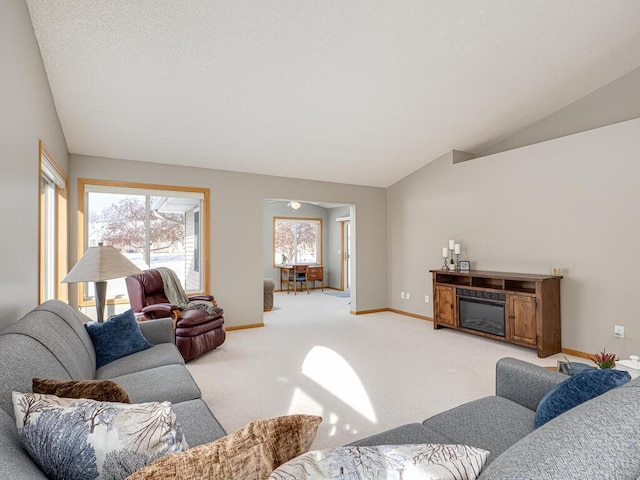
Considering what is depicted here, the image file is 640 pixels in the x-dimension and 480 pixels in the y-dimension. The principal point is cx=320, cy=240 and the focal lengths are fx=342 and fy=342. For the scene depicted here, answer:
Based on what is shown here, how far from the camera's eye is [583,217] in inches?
154

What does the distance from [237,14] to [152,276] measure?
3.17m

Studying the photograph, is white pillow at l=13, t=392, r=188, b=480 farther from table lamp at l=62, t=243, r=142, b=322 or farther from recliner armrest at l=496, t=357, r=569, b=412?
table lamp at l=62, t=243, r=142, b=322

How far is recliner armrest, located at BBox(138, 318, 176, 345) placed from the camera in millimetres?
Result: 2926

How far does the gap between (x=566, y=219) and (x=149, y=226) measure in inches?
214

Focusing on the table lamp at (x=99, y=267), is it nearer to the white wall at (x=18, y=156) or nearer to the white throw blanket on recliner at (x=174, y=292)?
the white wall at (x=18, y=156)

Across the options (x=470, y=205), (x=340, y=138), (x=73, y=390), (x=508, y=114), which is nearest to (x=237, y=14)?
(x=340, y=138)

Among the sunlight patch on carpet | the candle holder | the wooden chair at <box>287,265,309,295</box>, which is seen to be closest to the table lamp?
the sunlight patch on carpet

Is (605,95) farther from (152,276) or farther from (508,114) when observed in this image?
(152,276)

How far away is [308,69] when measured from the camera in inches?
126

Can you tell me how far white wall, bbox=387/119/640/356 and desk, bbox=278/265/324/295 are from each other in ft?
13.3

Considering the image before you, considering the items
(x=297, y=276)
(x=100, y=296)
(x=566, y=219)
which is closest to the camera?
(x=100, y=296)

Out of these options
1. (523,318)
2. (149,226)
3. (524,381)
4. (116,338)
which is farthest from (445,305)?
(149,226)

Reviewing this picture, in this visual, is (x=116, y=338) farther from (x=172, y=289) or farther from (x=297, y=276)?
(x=297, y=276)

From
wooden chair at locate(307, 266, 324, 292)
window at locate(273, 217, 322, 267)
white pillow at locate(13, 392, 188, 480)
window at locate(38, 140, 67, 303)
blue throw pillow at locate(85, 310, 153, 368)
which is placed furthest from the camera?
window at locate(273, 217, 322, 267)
